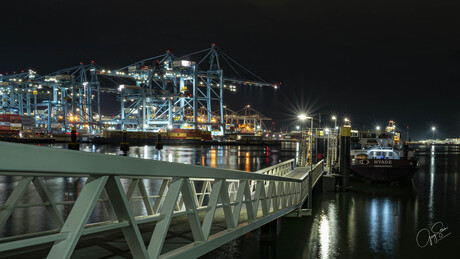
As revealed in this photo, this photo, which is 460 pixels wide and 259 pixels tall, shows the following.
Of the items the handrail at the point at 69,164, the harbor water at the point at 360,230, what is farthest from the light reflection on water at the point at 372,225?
the handrail at the point at 69,164

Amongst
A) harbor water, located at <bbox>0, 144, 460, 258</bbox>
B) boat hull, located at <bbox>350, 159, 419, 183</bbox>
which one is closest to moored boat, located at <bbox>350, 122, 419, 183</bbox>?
boat hull, located at <bbox>350, 159, 419, 183</bbox>

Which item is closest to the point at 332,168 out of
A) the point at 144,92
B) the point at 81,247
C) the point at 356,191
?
the point at 356,191

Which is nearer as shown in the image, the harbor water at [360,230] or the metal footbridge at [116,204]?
the metal footbridge at [116,204]

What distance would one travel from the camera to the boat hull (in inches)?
1180

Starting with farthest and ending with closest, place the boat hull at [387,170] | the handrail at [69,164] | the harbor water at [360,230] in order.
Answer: the boat hull at [387,170]
the harbor water at [360,230]
the handrail at [69,164]

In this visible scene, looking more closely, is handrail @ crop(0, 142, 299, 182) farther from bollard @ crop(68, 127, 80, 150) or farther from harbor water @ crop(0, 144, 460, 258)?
bollard @ crop(68, 127, 80, 150)

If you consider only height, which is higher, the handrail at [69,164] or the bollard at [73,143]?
the handrail at [69,164]

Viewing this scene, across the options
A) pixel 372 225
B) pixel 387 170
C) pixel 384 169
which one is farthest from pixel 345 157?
pixel 372 225

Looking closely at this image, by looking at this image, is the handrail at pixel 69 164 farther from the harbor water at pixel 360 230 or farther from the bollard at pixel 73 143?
the bollard at pixel 73 143

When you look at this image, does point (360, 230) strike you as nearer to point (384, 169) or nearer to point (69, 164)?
point (69, 164)

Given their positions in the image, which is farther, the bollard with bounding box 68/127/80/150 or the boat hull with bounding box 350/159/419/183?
the bollard with bounding box 68/127/80/150

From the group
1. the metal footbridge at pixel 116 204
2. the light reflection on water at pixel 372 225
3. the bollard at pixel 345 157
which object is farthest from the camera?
the bollard at pixel 345 157

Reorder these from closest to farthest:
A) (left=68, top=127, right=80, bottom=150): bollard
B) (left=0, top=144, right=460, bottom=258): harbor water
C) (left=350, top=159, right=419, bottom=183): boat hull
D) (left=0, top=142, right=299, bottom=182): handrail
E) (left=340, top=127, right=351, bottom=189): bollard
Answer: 1. (left=0, top=142, right=299, bottom=182): handrail
2. (left=0, top=144, right=460, bottom=258): harbor water
3. (left=340, top=127, right=351, bottom=189): bollard
4. (left=350, top=159, right=419, bottom=183): boat hull
5. (left=68, top=127, right=80, bottom=150): bollard

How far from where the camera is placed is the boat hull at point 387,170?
2998 cm
